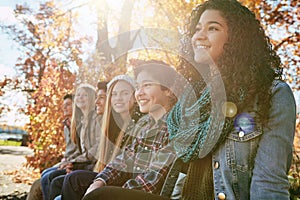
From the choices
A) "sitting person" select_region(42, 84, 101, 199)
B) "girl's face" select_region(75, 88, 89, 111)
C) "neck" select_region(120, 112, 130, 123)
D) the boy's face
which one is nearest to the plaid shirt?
the boy's face

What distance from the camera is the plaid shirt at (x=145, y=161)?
2.26 metres

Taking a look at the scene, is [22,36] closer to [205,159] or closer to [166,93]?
[166,93]

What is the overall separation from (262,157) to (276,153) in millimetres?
56

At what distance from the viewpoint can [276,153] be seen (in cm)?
144

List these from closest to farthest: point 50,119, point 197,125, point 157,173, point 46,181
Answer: point 197,125, point 157,173, point 46,181, point 50,119

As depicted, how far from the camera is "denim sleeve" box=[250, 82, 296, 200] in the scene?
1420 mm

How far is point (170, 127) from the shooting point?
196 cm

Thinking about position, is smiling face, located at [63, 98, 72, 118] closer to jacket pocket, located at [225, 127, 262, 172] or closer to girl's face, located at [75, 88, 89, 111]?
girl's face, located at [75, 88, 89, 111]

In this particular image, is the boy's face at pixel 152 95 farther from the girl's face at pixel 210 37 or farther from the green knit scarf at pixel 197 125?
the girl's face at pixel 210 37

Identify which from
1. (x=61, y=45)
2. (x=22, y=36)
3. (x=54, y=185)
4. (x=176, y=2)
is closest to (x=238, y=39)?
(x=54, y=185)

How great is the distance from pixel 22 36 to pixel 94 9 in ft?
26.3

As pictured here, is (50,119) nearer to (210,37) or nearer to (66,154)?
→ (66,154)

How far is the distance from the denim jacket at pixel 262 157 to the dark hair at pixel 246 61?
0.05 meters

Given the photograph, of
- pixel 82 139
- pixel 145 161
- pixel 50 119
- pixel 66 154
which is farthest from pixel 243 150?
pixel 50 119
